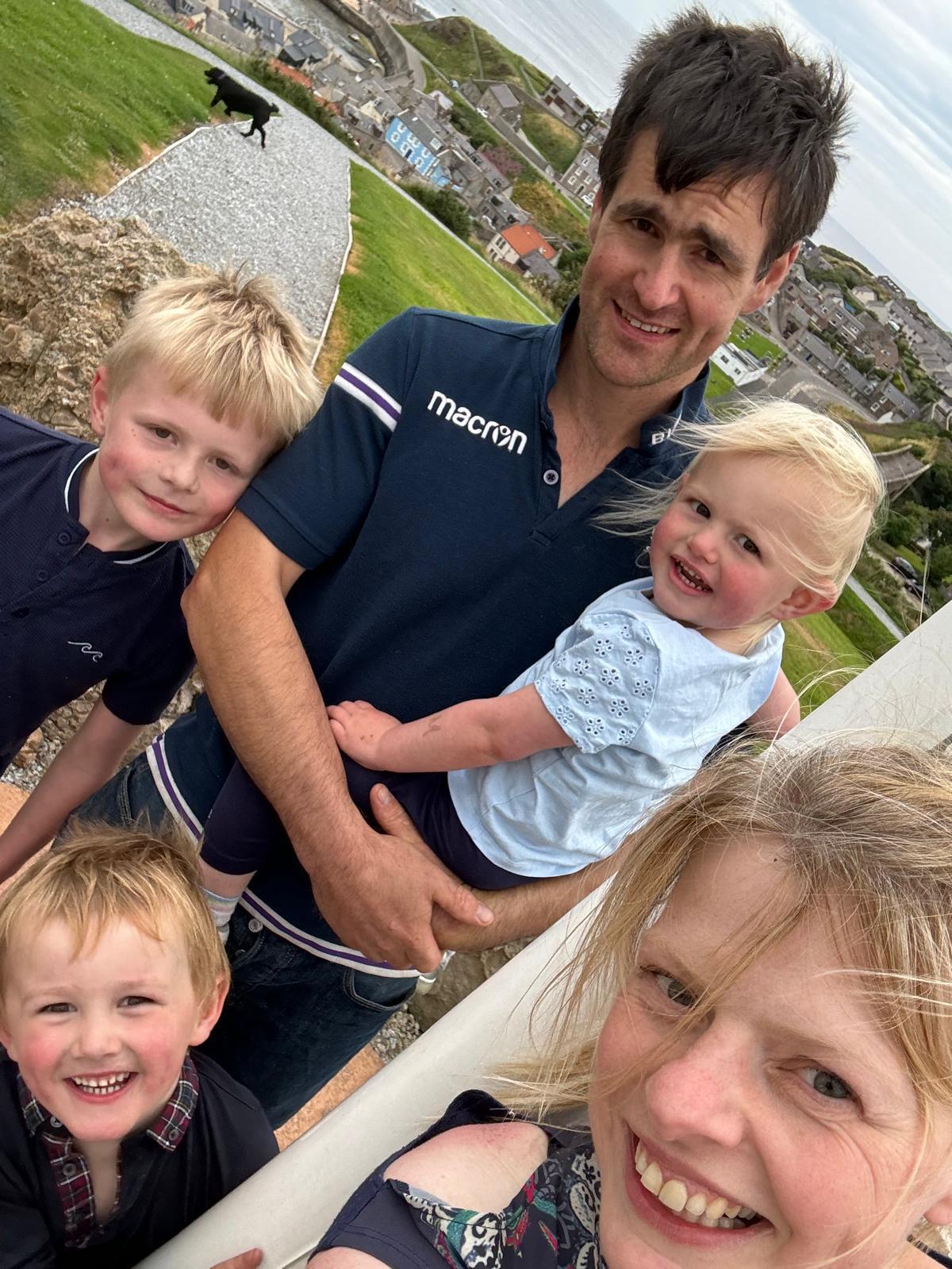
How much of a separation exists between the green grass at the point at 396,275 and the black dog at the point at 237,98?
267 cm

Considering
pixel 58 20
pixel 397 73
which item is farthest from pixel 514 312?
pixel 397 73

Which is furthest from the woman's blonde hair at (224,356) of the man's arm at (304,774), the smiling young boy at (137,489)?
the man's arm at (304,774)

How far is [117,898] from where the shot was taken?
1.88 m

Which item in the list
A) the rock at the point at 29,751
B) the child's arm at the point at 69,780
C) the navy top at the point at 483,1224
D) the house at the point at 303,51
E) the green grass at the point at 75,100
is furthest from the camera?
the house at the point at 303,51

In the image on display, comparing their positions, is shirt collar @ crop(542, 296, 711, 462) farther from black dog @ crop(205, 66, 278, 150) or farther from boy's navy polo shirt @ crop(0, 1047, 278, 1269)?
black dog @ crop(205, 66, 278, 150)

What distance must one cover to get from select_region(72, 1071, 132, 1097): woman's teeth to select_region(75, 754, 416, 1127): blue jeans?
0.63 m

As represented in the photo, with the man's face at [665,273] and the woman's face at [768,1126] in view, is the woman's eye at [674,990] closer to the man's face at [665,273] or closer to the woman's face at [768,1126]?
the woman's face at [768,1126]

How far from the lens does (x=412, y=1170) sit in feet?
3.93

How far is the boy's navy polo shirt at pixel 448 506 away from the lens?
2.09m

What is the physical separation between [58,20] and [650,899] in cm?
1906

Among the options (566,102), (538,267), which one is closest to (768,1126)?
(538,267)

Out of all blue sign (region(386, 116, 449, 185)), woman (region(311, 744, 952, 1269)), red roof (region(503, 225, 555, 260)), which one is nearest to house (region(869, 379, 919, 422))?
woman (region(311, 744, 952, 1269))

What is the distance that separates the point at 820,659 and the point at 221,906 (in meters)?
2.29

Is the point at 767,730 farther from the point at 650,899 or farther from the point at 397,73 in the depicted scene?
the point at 397,73
